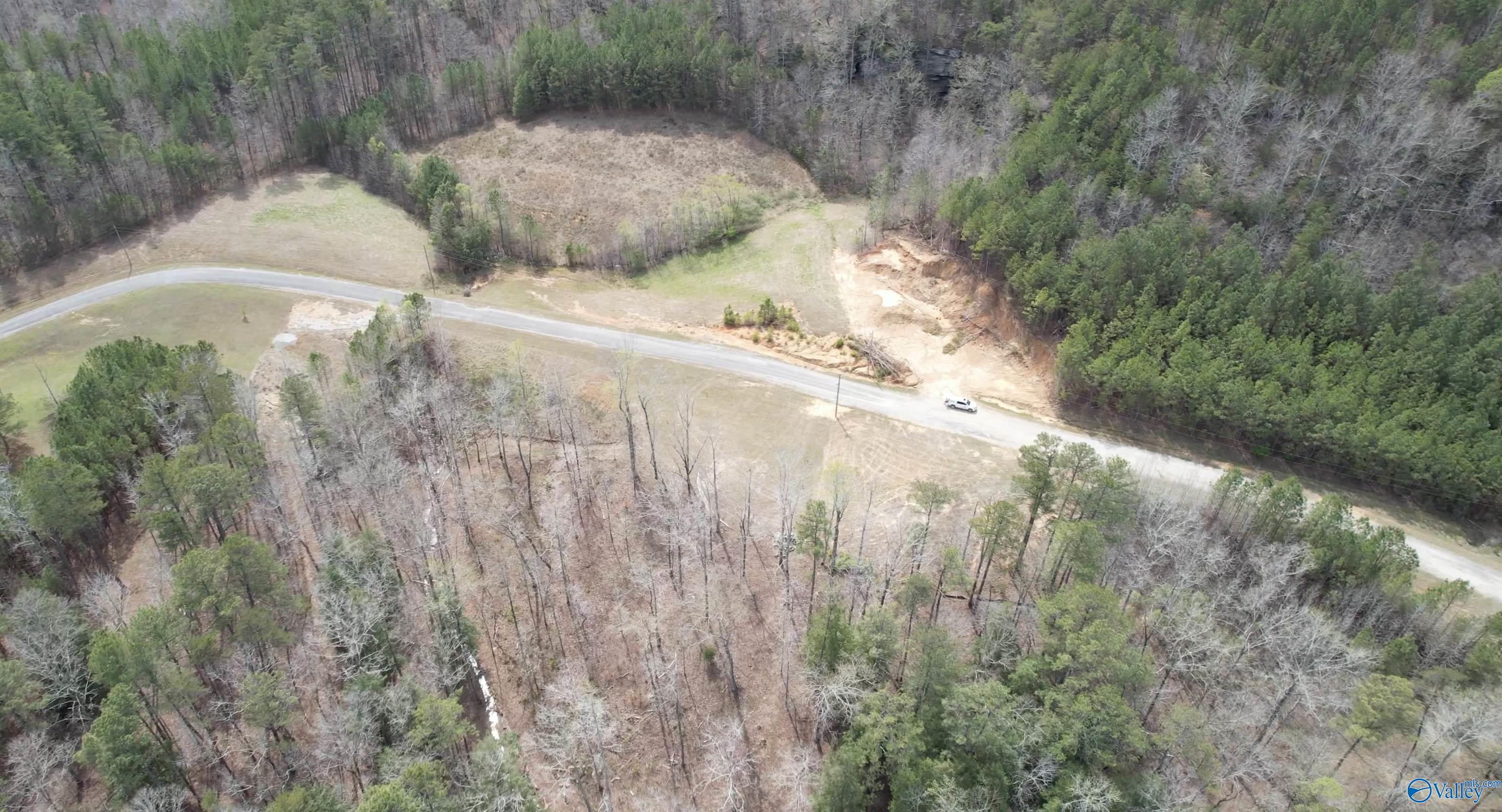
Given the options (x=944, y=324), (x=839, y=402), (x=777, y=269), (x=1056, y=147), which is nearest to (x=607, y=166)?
(x=777, y=269)

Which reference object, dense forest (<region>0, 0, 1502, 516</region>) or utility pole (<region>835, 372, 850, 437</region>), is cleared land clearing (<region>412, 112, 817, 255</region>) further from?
utility pole (<region>835, 372, 850, 437</region>)

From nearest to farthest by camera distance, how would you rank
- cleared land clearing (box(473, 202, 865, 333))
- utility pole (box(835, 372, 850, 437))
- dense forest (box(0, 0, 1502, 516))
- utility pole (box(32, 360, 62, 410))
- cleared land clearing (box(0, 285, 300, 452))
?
dense forest (box(0, 0, 1502, 516))
utility pole (box(835, 372, 850, 437))
utility pole (box(32, 360, 62, 410))
cleared land clearing (box(0, 285, 300, 452))
cleared land clearing (box(473, 202, 865, 333))

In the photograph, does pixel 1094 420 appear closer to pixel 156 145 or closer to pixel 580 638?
pixel 580 638

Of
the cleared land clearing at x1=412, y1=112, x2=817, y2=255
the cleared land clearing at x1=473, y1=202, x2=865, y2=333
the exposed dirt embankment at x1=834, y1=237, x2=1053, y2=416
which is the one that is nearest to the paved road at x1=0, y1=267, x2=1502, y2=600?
the cleared land clearing at x1=473, y1=202, x2=865, y2=333

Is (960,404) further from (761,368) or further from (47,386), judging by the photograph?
(47,386)

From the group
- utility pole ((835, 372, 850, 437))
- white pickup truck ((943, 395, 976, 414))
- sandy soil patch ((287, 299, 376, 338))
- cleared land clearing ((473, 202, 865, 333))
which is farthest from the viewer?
cleared land clearing ((473, 202, 865, 333))

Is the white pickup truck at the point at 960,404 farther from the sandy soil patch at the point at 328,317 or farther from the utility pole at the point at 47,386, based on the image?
the utility pole at the point at 47,386

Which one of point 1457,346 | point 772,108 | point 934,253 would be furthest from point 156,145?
point 1457,346

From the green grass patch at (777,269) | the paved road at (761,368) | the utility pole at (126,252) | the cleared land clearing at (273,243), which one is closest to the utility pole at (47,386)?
the paved road at (761,368)
